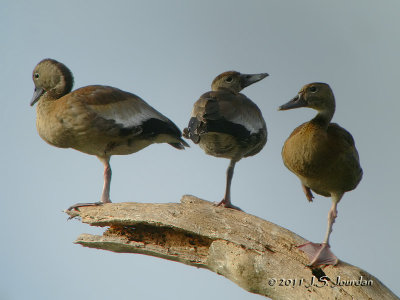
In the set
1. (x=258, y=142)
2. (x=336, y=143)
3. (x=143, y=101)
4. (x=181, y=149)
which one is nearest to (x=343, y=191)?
(x=336, y=143)

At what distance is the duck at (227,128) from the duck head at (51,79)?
1.65 metres

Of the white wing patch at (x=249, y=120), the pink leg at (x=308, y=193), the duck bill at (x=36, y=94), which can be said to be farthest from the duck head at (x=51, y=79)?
the pink leg at (x=308, y=193)

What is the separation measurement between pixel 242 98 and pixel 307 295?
263 cm

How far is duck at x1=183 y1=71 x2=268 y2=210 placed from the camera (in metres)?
6.21

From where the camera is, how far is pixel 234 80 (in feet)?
25.1

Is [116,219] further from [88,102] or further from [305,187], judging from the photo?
[305,187]

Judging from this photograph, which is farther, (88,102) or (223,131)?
(88,102)

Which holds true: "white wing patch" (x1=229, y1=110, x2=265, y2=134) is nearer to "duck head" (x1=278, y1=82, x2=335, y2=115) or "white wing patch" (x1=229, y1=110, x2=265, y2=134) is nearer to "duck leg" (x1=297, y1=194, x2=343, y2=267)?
"duck head" (x1=278, y1=82, x2=335, y2=115)

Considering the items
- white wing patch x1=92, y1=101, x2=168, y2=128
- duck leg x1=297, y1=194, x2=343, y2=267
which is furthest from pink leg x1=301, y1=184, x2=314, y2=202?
white wing patch x1=92, y1=101, x2=168, y2=128

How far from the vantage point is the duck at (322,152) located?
20.9 ft

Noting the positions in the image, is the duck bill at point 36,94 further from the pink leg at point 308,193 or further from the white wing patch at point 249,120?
the pink leg at point 308,193

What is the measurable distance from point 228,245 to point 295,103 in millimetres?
1779

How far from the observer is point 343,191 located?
6547 mm

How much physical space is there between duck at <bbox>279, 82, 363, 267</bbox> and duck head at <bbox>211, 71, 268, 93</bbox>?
1.27 meters
